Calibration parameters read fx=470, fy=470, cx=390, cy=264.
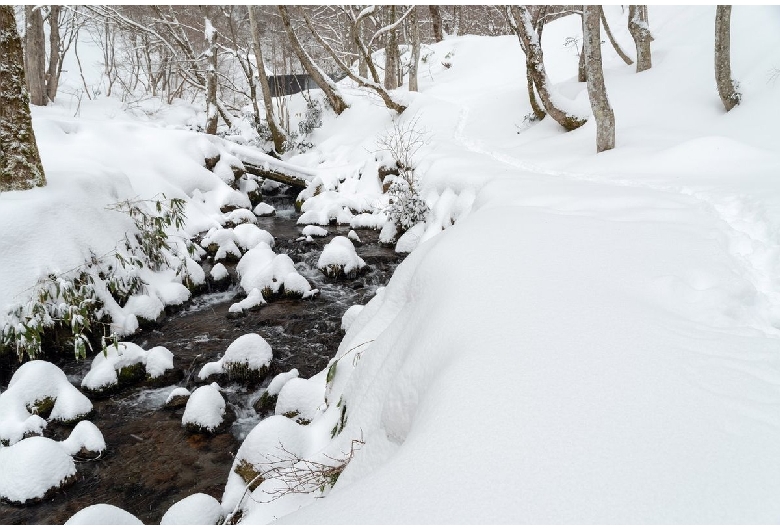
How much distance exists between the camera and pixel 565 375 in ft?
6.75

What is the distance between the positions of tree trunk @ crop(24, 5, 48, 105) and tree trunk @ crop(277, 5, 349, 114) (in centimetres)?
798

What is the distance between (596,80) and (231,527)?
29.8 feet

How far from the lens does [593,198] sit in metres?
5.45

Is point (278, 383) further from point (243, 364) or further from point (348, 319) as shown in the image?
point (348, 319)

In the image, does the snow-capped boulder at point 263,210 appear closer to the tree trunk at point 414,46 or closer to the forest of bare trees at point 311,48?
the forest of bare trees at point 311,48

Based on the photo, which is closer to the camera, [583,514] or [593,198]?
[583,514]

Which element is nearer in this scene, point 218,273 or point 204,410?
point 204,410

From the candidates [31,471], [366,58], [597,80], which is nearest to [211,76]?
[366,58]

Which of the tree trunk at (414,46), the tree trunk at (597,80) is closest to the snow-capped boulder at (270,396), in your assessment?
the tree trunk at (597,80)

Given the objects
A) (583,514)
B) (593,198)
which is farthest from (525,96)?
(583,514)

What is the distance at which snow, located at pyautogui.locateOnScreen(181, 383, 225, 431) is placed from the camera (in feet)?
15.5

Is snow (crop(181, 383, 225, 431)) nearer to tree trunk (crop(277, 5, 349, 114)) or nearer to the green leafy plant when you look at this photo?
the green leafy plant

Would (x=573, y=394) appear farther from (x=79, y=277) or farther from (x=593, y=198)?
(x=79, y=277)

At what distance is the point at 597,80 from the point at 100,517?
31.2 ft
